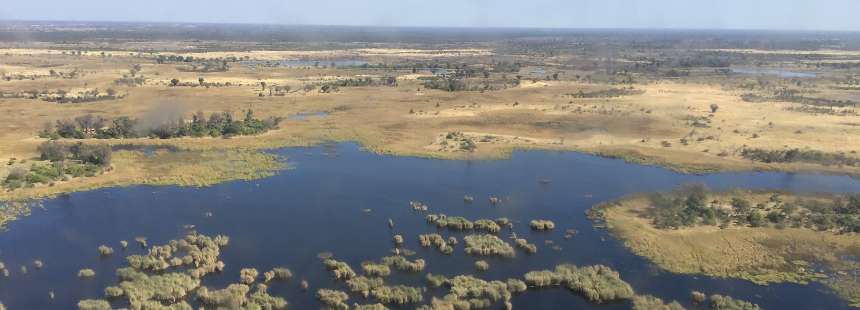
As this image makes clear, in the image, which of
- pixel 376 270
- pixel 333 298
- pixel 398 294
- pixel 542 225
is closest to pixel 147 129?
pixel 376 270

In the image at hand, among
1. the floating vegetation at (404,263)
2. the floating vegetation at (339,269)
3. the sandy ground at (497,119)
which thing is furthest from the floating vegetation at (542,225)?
the sandy ground at (497,119)

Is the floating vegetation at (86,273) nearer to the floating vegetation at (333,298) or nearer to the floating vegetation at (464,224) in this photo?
the floating vegetation at (333,298)

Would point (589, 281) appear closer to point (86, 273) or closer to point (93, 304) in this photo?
point (93, 304)

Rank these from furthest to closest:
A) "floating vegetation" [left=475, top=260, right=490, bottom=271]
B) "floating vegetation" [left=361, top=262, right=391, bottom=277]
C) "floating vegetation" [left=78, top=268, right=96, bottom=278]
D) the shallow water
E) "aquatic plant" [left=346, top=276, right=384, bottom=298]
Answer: "floating vegetation" [left=475, top=260, right=490, bottom=271] < "floating vegetation" [left=361, top=262, right=391, bottom=277] < "floating vegetation" [left=78, top=268, right=96, bottom=278] < the shallow water < "aquatic plant" [left=346, top=276, right=384, bottom=298]

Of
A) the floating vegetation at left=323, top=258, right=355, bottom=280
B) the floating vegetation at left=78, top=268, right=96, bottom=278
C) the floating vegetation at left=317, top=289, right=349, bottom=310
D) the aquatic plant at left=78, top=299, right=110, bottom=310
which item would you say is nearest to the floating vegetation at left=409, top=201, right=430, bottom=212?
the floating vegetation at left=323, top=258, right=355, bottom=280

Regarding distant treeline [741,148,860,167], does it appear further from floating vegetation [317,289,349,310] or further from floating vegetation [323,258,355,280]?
floating vegetation [317,289,349,310]

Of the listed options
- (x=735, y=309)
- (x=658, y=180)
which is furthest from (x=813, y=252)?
(x=658, y=180)
